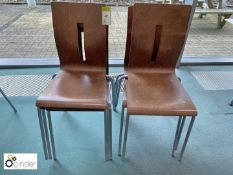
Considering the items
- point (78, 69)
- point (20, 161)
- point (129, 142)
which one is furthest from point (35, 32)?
point (129, 142)

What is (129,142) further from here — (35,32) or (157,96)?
(35,32)

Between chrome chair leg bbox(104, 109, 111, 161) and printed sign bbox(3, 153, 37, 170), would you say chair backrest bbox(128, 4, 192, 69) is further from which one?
printed sign bbox(3, 153, 37, 170)

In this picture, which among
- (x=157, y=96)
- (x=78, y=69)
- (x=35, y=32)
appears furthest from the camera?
(x=35, y=32)

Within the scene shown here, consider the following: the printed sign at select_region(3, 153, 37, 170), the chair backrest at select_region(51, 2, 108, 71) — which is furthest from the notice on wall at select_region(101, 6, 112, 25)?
the printed sign at select_region(3, 153, 37, 170)

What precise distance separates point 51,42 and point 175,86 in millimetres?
1521

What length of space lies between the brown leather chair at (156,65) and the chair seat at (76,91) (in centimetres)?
15

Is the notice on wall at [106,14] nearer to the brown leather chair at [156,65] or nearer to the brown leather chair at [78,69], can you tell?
the brown leather chair at [78,69]

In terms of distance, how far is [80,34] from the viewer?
1377mm

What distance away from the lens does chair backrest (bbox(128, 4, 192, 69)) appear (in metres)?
1.31

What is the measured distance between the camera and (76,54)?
143 centimetres

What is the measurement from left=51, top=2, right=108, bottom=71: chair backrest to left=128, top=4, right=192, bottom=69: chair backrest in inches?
8.1

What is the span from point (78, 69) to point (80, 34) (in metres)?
0.24

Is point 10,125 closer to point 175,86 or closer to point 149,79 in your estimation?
point 149,79

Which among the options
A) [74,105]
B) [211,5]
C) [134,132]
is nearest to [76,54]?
[74,105]
